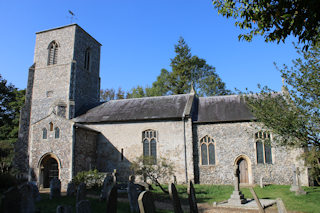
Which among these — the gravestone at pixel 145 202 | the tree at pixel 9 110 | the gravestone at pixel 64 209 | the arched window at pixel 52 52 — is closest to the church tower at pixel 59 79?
the arched window at pixel 52 52

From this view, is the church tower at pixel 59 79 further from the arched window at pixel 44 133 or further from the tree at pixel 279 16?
the tree at pixel 279 16

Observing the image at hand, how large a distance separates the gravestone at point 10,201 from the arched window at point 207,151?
631 inches

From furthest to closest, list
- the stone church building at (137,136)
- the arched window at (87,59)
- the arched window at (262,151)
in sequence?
the arched window at (87,59), the arched window at (262,151), the stone church building at (137,136)

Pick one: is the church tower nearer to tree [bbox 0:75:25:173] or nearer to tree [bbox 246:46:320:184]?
tree [bbox 0:75:25:173]

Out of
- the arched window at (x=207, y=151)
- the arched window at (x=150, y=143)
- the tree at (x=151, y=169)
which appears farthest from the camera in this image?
the arched window at (x=150, y=143)

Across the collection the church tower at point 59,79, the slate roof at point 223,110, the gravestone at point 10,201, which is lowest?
the gravestone at point 10,201

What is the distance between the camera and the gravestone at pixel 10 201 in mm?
4254

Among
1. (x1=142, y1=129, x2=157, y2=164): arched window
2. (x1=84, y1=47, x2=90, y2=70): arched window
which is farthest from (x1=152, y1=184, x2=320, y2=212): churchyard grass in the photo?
(x1=84, y1=47, x2=90, y2=70): arched window

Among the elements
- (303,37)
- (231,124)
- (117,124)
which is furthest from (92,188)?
(303,37)

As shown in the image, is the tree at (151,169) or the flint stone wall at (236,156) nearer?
the tree at (151,169)

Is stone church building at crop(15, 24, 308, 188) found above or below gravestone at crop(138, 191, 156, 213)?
above

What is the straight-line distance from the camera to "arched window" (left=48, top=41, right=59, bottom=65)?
1012 inches

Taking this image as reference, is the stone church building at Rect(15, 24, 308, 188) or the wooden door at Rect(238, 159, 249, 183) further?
the wooden door at Rect(238, 159, 249, 183)

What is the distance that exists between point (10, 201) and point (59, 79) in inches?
862
